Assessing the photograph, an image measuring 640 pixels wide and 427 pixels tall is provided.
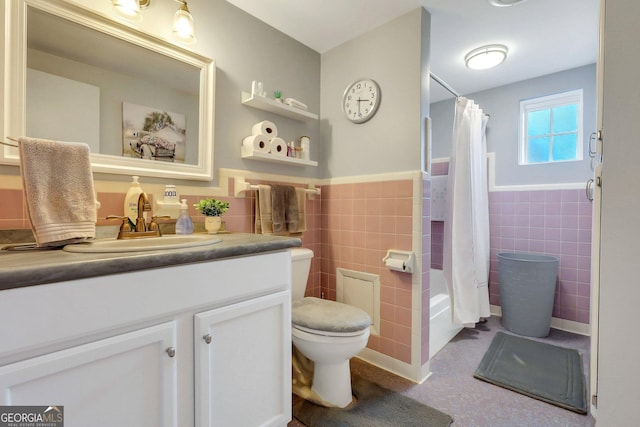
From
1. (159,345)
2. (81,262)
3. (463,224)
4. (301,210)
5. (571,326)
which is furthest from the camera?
(571,326)

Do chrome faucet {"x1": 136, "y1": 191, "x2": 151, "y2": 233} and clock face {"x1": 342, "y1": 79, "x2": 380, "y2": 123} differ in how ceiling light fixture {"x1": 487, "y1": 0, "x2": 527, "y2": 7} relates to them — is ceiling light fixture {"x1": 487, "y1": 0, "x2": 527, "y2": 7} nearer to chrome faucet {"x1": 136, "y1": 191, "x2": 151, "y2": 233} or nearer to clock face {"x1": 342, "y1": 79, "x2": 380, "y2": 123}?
clock face {"x1": 342, "y1": 79, "x2": 380, "y2": 123}

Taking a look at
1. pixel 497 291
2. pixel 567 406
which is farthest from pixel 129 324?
pixel 497 291

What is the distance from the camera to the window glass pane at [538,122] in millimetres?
2703

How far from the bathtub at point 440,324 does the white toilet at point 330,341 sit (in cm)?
81

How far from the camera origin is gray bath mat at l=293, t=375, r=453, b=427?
1379mm

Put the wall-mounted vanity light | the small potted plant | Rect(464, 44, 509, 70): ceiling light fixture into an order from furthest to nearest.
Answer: Rect(464, 44, 509, 70): ceiling light fixture
the small potted plant
the wall-mounted vanity light

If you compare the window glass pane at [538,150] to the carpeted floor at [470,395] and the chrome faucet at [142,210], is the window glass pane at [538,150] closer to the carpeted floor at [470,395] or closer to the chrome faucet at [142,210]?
the carpeted floor at [470,395]

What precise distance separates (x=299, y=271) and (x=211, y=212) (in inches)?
25.2

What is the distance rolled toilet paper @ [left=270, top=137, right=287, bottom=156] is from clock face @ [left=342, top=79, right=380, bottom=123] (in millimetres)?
557

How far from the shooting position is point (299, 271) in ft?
5.80

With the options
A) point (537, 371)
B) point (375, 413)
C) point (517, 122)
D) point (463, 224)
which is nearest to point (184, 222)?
point (375, 413)

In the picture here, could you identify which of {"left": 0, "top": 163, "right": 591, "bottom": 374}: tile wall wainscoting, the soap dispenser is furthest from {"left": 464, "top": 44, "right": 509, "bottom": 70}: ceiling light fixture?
the soap dispenser

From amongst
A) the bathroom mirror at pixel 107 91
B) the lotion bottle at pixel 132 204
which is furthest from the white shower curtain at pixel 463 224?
the lotion bottle at pixel 132 204

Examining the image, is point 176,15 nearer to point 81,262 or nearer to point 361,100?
point 361,100
